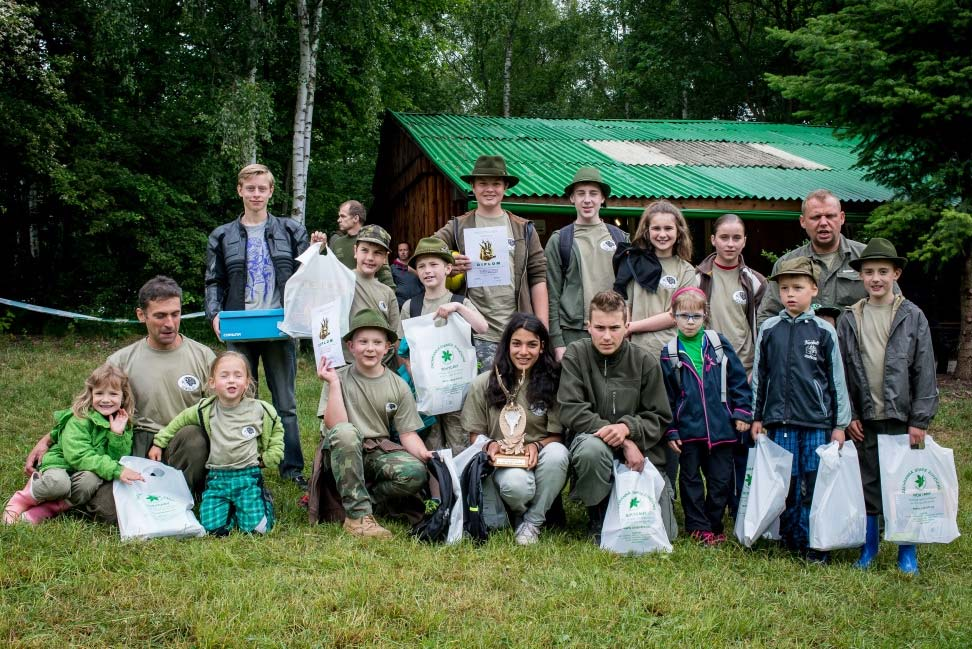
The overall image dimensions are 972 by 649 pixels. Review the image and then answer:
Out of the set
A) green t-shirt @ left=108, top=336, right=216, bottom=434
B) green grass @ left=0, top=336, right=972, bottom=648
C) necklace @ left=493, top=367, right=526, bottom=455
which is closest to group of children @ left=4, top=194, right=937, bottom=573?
green t-shirt @ left=108, top=336, right=216, bottom=434

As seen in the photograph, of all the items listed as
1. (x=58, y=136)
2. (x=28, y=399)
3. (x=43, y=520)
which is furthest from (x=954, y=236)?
(x=58, y=136)

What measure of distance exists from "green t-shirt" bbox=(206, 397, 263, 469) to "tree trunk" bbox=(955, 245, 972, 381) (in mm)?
10081

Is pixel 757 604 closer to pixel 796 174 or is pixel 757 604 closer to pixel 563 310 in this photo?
pixel 563 310

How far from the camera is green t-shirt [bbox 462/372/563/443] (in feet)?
14.6

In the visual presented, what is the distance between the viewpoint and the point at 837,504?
12.9ft

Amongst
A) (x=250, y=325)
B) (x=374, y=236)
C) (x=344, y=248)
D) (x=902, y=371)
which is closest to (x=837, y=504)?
(x=902, y=371)

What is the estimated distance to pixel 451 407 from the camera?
15.4 ft

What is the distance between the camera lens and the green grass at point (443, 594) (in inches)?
117

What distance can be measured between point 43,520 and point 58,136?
10973mm

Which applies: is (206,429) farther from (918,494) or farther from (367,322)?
(918,494)

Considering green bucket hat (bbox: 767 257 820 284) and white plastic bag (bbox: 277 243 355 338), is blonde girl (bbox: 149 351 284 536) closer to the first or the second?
white plastic bag (bbox: 277 243 355 338)

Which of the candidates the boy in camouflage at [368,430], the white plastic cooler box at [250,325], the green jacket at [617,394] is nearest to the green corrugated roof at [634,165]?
the white plastic cooler box at [250,325]

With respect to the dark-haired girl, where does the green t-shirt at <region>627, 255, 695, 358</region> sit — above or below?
above

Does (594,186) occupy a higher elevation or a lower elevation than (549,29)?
lower
